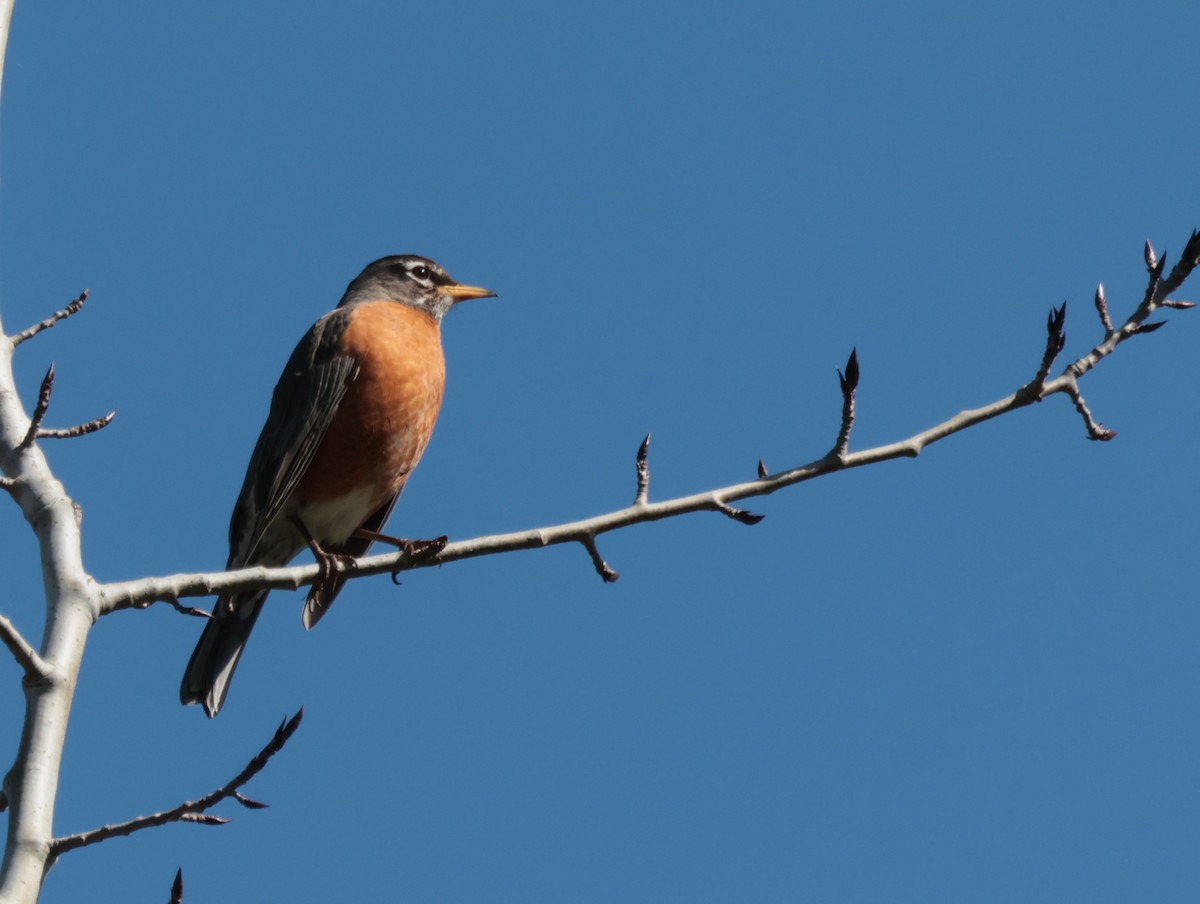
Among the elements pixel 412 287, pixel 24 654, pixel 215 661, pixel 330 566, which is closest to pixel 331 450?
pixel 215 661

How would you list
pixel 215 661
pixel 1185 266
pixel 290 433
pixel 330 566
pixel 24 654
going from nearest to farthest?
pixel 24 654 < pixel 1185 266 < pixel 330 566 < pixel 215 661 < pixel 290 433

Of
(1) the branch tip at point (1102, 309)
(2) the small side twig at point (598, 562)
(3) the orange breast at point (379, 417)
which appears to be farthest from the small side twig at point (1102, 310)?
(3) the orange breast at point (379, 417)

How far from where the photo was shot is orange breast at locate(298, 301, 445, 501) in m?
6.16

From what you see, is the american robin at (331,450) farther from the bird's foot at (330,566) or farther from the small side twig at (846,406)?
the small side twig at (846,406)

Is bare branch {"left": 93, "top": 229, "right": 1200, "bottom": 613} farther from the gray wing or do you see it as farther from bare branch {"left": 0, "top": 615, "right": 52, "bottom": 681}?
the gray wing

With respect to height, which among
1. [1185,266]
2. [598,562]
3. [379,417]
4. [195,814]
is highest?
[379,417]

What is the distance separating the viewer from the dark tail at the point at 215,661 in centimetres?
558

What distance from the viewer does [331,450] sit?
20.2 ft

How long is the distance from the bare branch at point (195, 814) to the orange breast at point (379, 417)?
2901mm

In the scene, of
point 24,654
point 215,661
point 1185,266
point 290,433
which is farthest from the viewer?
point 290,433

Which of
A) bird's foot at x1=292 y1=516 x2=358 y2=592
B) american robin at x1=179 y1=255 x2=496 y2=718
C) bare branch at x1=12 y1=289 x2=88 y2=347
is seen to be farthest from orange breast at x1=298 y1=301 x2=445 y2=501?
bare branch at x1=12 y1=289 x2=88 y2=347

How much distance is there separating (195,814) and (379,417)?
125 inches

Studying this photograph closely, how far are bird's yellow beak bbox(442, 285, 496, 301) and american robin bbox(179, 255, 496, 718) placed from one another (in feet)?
2.57

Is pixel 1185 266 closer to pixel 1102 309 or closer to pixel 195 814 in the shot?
pixel 1102 309
